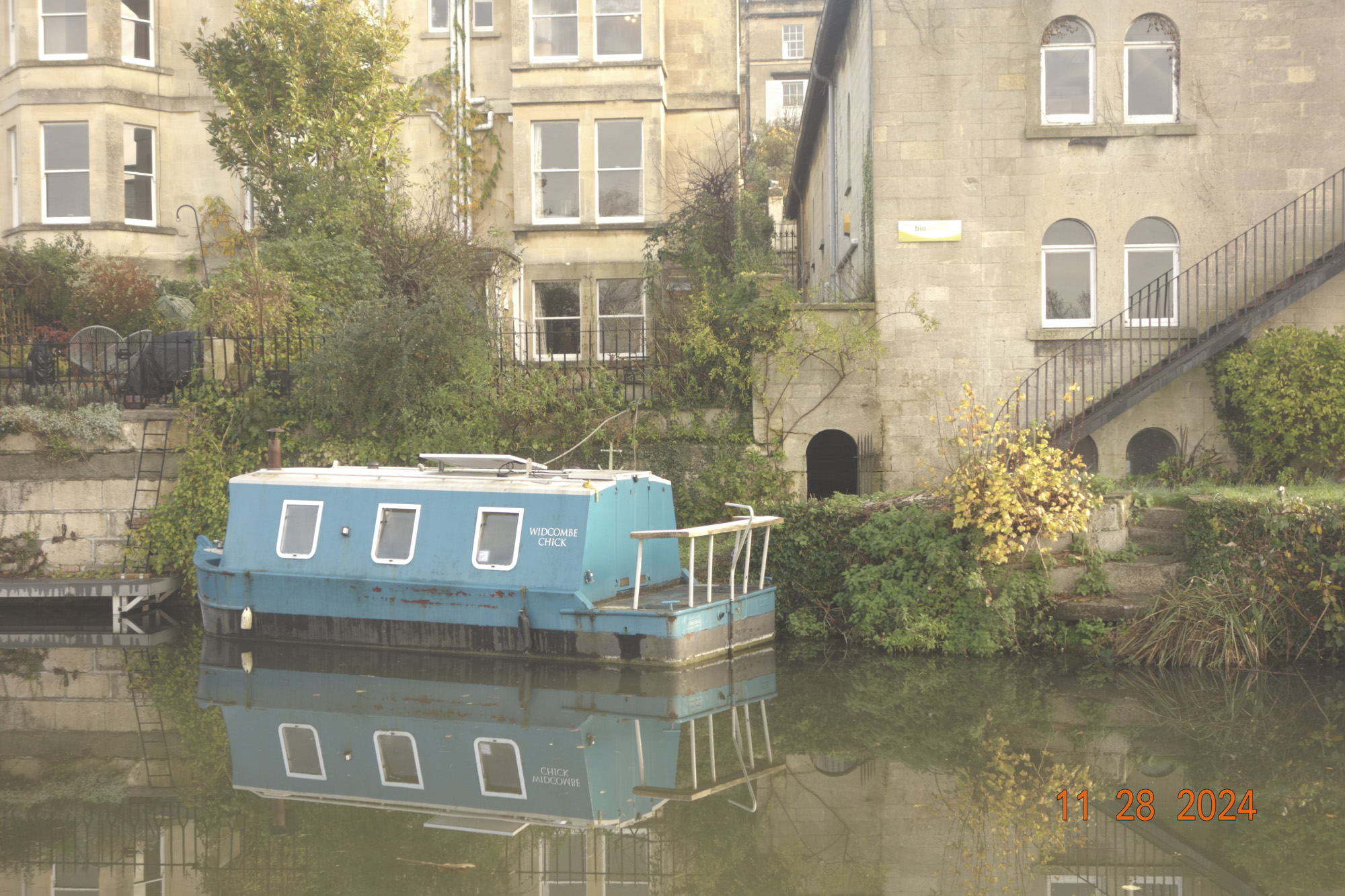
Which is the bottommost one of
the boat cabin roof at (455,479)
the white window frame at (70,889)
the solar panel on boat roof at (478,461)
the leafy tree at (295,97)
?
the white window frame at (70,889)

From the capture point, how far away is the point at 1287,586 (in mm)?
10227

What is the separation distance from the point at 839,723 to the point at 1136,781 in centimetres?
223

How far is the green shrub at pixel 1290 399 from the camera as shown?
12.5m

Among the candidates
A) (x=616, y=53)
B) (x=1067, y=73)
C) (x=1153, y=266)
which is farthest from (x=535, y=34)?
(x=1153, y=266)

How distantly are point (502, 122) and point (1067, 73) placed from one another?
1210 centimetres

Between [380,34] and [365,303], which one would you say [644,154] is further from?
[365,303]

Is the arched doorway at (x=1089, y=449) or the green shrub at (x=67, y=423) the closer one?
the arched doorway at (x=1089, y=449)

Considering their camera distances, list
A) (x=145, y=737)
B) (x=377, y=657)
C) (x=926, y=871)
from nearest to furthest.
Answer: (x=926, y=871)
(x=145, y=737)
(x=377, y=657)

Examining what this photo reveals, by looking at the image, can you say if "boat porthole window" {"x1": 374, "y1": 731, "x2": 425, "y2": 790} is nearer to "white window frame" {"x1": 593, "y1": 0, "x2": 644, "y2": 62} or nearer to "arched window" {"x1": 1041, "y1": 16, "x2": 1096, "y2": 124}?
"arched window" {"x1": 1041, "y1": 16, "x2": 1096, "y2": 124}

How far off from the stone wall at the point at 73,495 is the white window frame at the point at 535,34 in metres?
10.9

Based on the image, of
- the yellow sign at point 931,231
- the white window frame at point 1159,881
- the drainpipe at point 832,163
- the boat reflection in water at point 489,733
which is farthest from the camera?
the drainpipe at point 832,163

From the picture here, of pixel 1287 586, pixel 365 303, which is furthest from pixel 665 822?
pixel 365 303

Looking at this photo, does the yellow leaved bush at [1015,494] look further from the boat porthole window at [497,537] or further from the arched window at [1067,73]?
the arched window at [1067,73]
